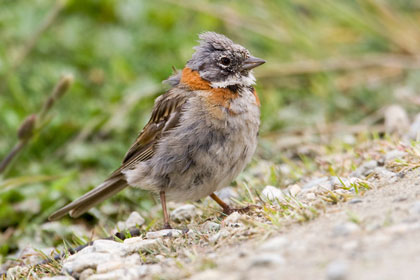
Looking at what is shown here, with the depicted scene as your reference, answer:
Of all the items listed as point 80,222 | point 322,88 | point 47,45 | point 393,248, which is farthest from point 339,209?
point 47,45

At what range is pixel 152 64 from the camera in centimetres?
731

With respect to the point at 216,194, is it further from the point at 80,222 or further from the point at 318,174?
the point at 80,222

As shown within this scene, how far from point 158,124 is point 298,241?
6.63 ft

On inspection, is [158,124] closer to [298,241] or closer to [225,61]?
[225,61]

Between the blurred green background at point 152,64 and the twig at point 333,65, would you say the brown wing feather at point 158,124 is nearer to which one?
the blurred green background at point 152,64

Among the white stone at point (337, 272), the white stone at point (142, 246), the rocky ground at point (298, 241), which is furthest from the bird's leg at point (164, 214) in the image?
the white stone at point (337, 272)

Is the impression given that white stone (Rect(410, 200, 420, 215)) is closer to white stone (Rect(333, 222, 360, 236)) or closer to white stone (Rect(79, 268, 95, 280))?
white stone (Rect(333, 222, 360, 236))

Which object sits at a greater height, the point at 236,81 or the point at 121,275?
the point at 236,81

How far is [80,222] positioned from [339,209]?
2.66 metres

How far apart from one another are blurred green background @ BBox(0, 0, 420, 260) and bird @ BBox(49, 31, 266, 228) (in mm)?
802

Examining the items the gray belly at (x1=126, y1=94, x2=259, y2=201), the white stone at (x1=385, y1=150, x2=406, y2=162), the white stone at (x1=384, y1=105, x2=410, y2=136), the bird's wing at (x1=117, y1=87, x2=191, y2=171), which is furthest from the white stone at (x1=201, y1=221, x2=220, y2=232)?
the white stone at (x1=384, y1=105, x2=410, y2=136)

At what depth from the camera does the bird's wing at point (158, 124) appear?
4582mm

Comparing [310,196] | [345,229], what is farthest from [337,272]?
[310,196]

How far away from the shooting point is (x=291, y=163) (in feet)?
17.7
